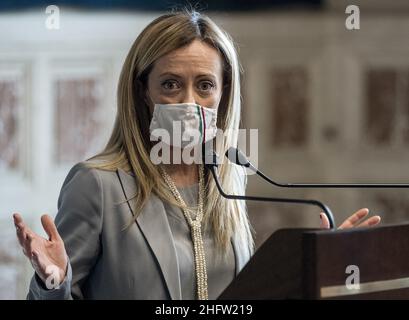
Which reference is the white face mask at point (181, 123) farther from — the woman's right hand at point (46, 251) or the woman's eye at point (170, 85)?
the woman's right hand at point (46, 251)

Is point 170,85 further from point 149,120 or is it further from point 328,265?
point 328,265

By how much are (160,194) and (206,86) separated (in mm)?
203

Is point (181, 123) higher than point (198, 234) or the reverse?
higher

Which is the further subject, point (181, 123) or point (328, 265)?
point (181, 123)

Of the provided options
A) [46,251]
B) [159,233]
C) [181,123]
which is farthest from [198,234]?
[46,251]

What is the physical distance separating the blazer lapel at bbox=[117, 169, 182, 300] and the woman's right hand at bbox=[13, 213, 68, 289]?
0.18 meters

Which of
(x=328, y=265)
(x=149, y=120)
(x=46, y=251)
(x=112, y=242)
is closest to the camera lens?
(x=328, y=265)

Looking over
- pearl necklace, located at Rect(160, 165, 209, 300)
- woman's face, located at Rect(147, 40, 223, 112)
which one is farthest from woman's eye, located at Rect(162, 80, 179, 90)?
pearl necklace, located at Rect(160, 165, 209, 300)

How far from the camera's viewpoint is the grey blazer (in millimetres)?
1559

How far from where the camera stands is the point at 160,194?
1.66 meters

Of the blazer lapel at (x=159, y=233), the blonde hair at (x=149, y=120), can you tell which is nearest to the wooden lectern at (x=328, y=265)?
the blazer lapel at (x=159, y=233)

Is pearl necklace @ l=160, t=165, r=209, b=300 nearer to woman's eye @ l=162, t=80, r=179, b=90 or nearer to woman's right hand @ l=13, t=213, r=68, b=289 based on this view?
woman's eye @ l=162, t=80, r=179, b=90

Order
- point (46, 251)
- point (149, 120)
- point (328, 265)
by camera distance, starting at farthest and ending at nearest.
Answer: point (149, 120)
point (46, 251)
point (328, 265)

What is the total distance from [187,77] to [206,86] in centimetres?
4
